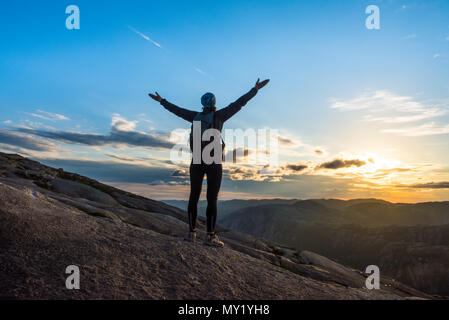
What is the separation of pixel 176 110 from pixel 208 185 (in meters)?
2.69

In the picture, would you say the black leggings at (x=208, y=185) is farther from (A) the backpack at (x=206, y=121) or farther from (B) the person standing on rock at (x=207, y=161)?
(A) the backpack at (x=206, y=121)

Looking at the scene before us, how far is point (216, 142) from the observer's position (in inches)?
330

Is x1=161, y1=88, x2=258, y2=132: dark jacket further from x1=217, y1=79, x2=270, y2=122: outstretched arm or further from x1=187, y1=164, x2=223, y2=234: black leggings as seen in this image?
x1=187, y1=164, x2=223, y2=234: black leggings

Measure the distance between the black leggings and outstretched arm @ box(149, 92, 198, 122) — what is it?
5.27ft

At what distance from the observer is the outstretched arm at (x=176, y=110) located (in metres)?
9.00

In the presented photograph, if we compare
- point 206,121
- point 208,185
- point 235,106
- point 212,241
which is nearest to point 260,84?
point 235,106

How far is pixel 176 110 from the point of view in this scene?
30.0ft

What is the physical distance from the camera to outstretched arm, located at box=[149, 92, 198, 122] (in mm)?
9000

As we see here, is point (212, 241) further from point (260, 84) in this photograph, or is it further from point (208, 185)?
point (260, 84)

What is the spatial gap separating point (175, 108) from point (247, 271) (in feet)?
17.5

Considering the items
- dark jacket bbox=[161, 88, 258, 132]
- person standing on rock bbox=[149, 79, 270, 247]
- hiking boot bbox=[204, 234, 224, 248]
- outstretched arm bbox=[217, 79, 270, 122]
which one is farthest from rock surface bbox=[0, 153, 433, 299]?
outstretched arm bbox=[217, 79, 270, 122]

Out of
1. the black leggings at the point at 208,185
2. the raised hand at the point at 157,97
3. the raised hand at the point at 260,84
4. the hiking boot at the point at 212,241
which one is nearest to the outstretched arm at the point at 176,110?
the raised hand at the point at 157,97
